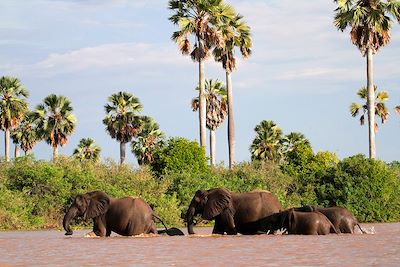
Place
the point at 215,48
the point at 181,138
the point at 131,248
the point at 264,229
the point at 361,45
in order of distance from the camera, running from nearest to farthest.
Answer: the point at 131,248, the point at 264,229, the point at 181,138, the point at 361,45, the point at 215,48

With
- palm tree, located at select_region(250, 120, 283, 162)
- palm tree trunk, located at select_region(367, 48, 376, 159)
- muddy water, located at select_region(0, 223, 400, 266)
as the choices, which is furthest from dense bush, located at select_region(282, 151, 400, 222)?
palm tree, located at select_region(250, 120, 283, 162)

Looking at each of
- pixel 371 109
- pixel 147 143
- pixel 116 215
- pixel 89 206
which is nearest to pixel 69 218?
pixel 89 206

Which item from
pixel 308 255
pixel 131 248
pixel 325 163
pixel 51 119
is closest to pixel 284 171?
pixel 325 163

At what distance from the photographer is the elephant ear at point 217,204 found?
2648 centimetres

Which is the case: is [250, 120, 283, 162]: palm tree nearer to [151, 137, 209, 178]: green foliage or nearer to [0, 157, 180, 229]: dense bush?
[151, 137, 209, 178]: green foliage

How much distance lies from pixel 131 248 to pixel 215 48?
4380 centimetres

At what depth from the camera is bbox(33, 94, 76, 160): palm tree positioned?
69.1m

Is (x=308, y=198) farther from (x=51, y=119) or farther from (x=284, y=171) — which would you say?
(x=51, y=119)

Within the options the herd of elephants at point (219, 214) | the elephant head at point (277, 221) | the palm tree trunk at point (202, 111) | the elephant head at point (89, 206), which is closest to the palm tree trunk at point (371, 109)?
the palm tree trunk at point (202, 111)

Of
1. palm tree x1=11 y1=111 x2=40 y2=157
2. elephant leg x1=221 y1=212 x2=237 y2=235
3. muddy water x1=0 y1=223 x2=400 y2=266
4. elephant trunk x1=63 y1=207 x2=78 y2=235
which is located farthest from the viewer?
palm tree x1=11 y1=111 x2=40 y2=157

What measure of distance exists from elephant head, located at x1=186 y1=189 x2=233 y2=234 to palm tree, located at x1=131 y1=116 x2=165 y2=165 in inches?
2224

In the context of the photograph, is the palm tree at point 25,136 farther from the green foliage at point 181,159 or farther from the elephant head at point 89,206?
the elephant head at point 89,206

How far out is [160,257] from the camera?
15211mm

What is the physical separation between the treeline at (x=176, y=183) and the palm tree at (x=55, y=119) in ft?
66.3
